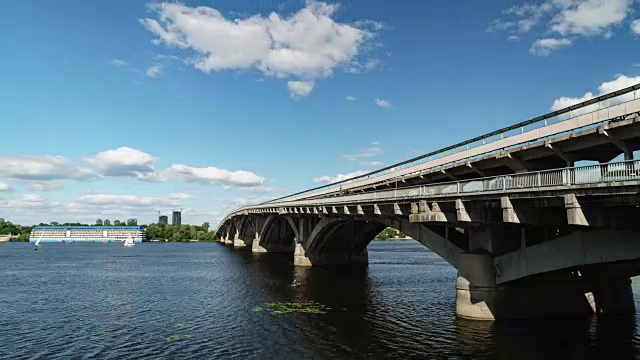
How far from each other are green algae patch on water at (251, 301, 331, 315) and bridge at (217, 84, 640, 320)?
9.49 m

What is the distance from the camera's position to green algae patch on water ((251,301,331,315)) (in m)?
34.5

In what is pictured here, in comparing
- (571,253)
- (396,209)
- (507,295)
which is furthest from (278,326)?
(571,253)

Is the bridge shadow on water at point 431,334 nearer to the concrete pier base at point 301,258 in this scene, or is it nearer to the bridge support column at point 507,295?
the bridge support column at point 507,295

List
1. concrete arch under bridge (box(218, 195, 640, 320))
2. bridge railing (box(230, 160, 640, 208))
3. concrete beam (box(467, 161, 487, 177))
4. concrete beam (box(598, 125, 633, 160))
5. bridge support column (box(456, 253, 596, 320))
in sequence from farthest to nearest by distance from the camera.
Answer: concrete beam (box(467, 161, 487, 177))
bridge support column (box(456, 253, 596, 320))
concrete beam (box(598, 125, 633, 160))
concrete arch under bridge (box(218, 195, 640, 320))
bridge railing (box(230, 160, 640, 208))

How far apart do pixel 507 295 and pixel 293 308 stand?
1621 cm

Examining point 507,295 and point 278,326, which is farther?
point 278,326

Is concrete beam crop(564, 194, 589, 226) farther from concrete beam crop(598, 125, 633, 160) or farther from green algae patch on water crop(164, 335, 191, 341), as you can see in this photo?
green algae patch on water crop(164, 335, 191, 341)

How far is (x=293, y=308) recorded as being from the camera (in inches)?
1415

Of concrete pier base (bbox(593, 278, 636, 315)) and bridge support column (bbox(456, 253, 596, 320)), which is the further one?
concrete pier base (bbox(593, 278, 636, 315))

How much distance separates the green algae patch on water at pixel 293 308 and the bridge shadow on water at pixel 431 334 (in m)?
0.71

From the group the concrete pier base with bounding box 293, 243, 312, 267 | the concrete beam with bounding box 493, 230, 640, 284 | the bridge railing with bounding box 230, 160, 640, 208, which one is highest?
the bridge railing with bounding box 230, 160, 640, 208

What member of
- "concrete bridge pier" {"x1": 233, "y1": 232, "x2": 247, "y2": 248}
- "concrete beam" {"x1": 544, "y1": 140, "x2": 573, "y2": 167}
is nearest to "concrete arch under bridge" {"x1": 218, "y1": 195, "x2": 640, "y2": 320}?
"concrete beam" {"x1": 544, "y1": 140, "x2": 573, "y2": 167}

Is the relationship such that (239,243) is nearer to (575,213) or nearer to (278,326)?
(278,326)

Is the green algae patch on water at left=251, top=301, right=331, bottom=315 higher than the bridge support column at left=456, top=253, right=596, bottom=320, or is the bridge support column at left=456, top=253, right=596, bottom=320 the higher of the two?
the bridge support column at left=456, top=253, right=596, bottom=320
